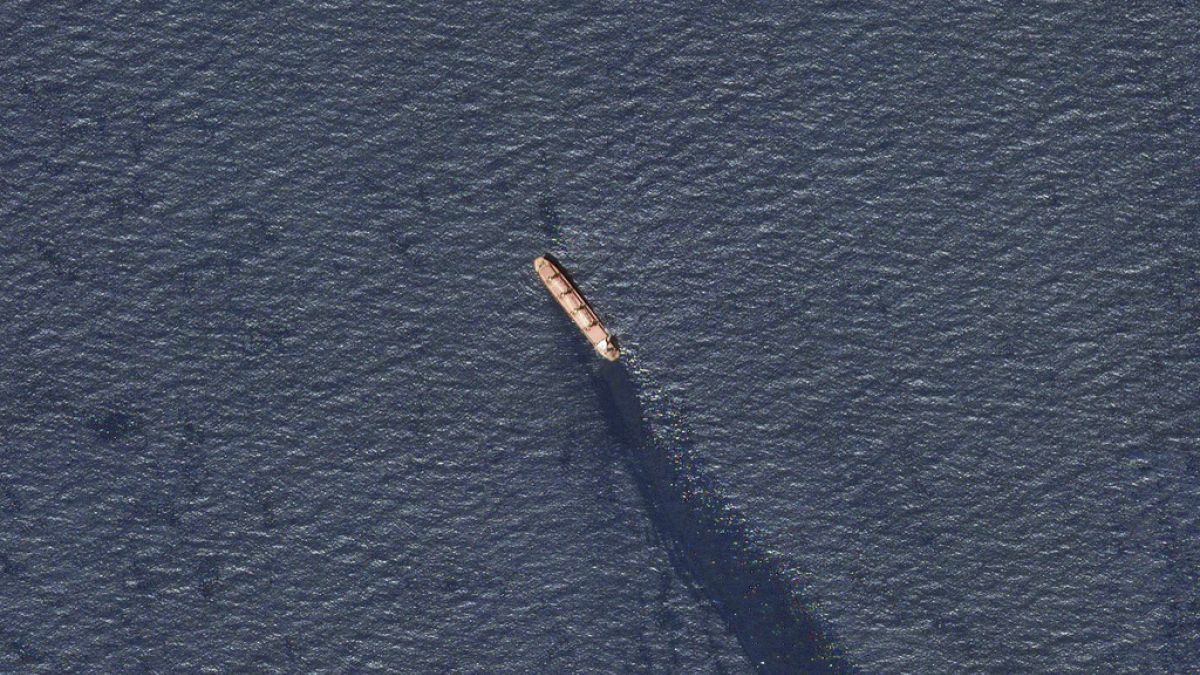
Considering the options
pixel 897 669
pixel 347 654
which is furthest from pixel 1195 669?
pixel 347 654

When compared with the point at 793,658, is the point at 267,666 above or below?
above

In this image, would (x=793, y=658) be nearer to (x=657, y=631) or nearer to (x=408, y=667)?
(x=657, y=631)

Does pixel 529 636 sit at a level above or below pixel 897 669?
above

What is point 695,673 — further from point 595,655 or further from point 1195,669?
point 1195,669

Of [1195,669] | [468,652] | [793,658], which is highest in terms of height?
[468,652]

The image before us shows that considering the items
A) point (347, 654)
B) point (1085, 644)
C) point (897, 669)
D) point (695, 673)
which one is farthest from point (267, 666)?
point (1085, 644)

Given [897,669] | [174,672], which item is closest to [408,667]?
[174,672]

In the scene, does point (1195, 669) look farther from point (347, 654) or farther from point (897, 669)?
point (347, 654)
